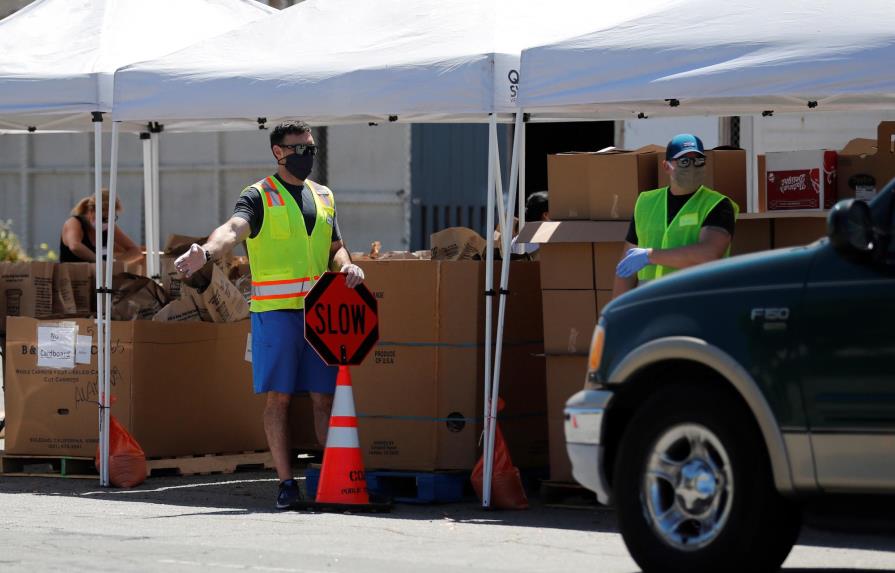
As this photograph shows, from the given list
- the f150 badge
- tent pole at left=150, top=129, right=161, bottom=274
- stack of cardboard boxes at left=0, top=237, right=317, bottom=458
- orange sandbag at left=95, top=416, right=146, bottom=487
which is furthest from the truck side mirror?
tent pole at left=150, top=129, right=161, bottom=274

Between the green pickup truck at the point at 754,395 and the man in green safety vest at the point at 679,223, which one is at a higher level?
the man in green safety vest at the point at 679,223

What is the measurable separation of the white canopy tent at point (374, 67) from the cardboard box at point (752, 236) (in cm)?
119

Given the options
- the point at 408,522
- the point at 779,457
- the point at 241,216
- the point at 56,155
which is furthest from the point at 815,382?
the point at 56,155

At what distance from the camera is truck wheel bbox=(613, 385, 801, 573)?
6.37m

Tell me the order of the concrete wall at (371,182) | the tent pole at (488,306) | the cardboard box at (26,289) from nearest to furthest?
the tent pole at (488,306)
the cardboard box at (26,289)
the concrete wall at (371,182)

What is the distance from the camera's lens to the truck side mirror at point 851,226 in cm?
614

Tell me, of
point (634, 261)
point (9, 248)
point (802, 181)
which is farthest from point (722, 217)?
point (9, 248)

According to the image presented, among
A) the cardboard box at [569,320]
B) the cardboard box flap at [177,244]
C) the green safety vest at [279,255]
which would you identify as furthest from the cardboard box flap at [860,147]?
the cardboard box flap at [177,244]

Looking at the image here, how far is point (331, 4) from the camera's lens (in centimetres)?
1062

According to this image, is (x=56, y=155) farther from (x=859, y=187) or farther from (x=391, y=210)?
(x=859, y=187)

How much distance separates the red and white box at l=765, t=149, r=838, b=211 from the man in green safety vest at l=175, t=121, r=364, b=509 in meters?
2.26

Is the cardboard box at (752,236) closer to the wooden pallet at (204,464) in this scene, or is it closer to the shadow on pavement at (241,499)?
the shadow on pavement at (241,499)

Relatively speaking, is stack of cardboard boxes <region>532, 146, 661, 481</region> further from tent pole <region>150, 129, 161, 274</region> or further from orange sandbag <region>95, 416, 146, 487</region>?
tent pole <region>150, 129, 161, 274</region>

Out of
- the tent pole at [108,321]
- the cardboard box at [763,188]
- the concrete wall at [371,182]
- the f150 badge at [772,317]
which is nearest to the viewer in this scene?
the f150 badge at [772,317]
